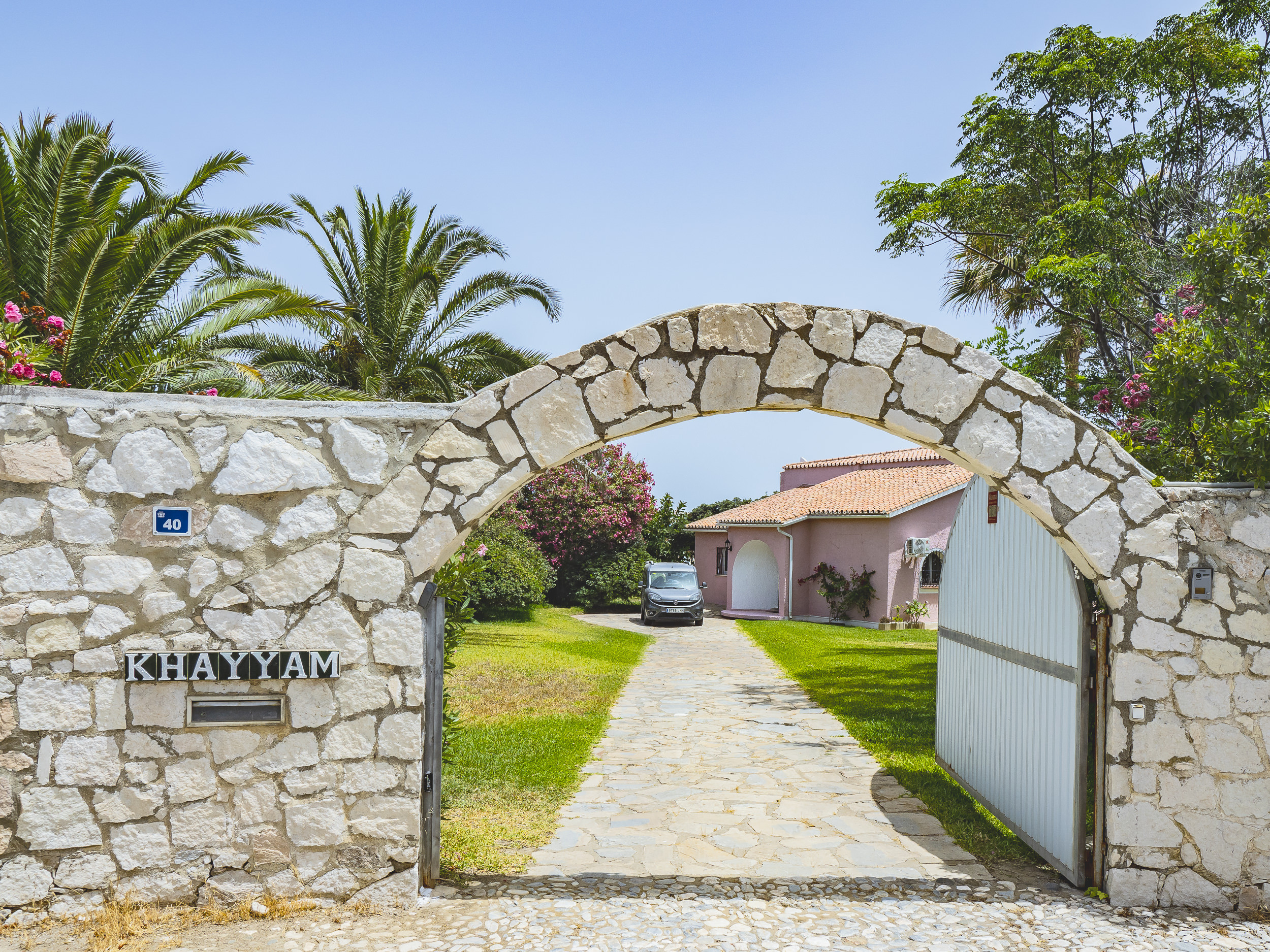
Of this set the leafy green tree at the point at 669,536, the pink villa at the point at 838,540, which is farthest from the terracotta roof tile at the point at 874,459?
the leafy green tree at the point at 669,536

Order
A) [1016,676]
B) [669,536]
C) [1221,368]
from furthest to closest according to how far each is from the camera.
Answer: [669,536]
[1016,676]
[1221,368]

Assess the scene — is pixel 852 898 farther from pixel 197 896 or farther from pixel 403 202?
pixel 403 202

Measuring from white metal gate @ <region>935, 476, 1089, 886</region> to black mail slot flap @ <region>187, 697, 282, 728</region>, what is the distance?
433cm

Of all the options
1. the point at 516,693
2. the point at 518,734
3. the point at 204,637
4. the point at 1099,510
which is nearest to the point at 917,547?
the point at 516,693

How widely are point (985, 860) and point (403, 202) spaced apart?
37.3ft

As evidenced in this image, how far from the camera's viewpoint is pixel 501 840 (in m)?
5.85

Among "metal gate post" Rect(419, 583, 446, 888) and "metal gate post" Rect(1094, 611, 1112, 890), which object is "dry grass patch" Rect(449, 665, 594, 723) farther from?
"metal gate post" Rect(1094, 611, 1112, 890)

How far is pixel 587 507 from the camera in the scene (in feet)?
88.1

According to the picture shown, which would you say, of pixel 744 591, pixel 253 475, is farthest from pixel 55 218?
pixel 744 591

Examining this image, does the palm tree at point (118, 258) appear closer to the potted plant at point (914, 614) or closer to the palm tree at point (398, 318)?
the palm tree at point (398, 318)

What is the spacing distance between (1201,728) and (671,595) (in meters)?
19.0

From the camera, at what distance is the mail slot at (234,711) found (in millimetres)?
4508

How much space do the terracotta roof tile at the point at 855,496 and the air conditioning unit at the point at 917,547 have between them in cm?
94

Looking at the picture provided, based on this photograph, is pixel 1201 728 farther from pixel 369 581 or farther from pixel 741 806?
pixel 369 581
